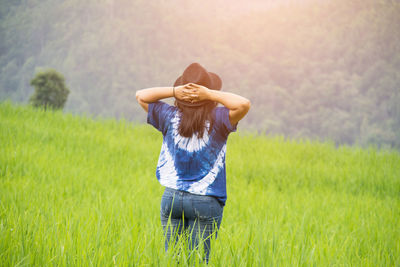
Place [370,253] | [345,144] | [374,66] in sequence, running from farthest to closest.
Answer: [374,66] → [345,144] → [370,253]

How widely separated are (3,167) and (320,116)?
3871cm

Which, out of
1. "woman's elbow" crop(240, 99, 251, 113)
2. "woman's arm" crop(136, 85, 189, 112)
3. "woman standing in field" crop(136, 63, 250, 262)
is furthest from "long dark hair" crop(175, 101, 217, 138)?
"woman's elbow" crop(240, 99, 251, 113)

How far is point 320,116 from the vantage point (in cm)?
3972

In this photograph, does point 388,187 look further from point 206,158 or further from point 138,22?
point 138,22

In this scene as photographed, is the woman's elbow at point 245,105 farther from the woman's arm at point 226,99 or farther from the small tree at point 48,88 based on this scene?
the small tree at point 48,88

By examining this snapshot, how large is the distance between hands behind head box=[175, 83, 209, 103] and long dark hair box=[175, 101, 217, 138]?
0.08 metres

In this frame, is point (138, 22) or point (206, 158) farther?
point (138, 22)

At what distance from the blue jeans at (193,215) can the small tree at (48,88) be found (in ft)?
53.3

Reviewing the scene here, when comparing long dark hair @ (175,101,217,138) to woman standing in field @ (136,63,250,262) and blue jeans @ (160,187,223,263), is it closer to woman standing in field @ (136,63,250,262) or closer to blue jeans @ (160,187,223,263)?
woman standing in field @ (136,63,250,262)

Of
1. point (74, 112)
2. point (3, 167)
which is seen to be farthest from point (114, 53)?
point (3, 167)

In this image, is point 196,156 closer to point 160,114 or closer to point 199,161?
point 199,161

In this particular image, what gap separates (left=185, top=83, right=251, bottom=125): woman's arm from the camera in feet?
7.62

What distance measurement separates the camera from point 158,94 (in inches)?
102

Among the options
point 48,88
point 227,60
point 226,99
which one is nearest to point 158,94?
point 226,99
